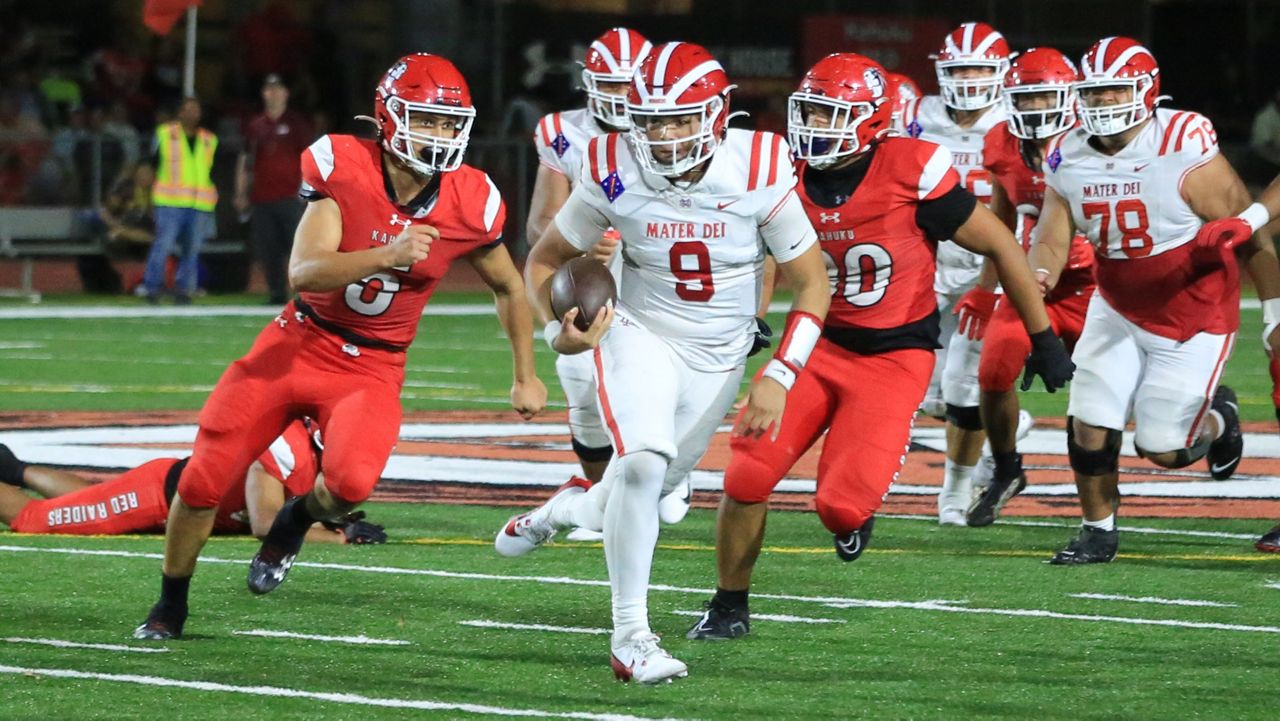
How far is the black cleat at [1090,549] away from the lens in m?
7.18

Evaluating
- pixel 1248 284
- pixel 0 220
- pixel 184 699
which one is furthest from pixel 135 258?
pixel 184 699

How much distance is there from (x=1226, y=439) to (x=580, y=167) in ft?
8.46

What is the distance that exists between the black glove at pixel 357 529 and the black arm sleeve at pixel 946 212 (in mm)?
2419

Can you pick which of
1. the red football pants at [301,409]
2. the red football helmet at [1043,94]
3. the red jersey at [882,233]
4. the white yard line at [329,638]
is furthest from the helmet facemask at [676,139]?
the red football helmet at [1043,94]

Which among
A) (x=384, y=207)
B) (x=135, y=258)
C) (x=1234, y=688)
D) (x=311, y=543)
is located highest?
(x=384, y=207)

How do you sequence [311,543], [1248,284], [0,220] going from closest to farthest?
1. [311,543]
2. [0,220]
3. [1248,284]

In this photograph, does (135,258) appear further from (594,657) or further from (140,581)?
(594,657)

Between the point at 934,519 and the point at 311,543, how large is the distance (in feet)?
7.88

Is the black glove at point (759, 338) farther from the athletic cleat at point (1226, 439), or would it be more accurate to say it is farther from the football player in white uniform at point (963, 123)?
the football player in white uniform at point (963, 123)

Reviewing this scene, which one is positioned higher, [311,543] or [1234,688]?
[1234,688]

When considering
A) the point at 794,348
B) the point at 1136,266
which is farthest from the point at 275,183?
the point at 794,348

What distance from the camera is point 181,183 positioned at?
17.6 metres

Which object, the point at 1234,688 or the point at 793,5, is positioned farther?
the point at 793,5

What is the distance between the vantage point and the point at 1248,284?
21.2m
